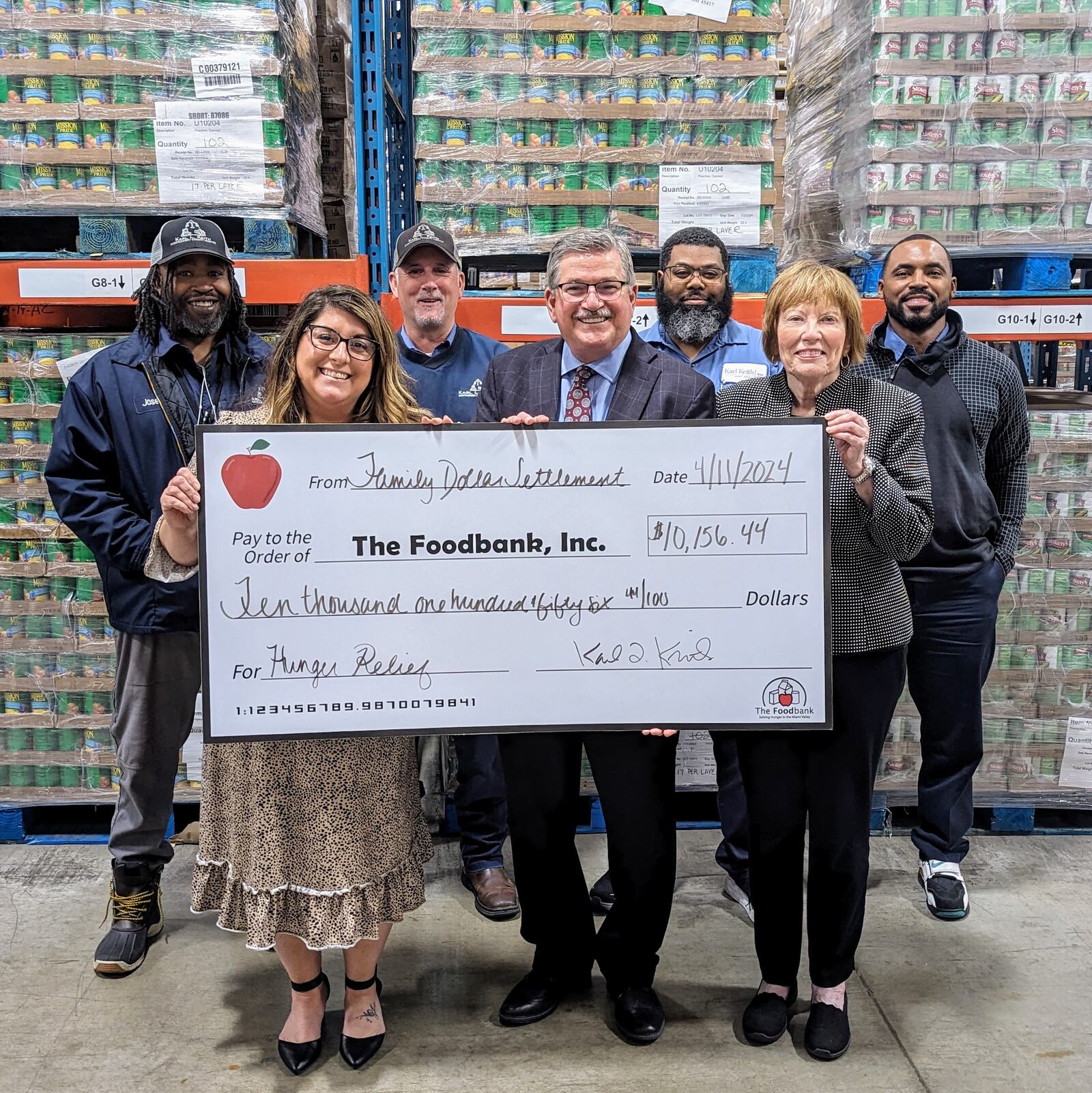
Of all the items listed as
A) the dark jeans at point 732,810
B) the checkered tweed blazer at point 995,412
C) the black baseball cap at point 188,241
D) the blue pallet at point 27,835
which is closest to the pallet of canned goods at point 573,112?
the checkered tweed blazer at point 995,412

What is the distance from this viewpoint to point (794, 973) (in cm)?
300

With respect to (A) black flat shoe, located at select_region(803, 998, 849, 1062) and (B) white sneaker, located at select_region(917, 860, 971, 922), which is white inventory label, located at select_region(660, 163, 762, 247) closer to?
(B) white sneaker, located at select_region(917, 860, 971, 922)

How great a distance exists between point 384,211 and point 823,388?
101 inches

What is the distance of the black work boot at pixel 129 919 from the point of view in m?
3.39

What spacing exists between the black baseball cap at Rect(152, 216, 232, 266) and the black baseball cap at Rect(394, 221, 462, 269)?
77cm

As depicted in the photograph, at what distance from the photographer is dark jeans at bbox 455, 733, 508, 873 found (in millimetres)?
4016

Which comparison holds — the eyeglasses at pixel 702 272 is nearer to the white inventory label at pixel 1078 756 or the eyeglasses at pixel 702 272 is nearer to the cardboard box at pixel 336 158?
the cardboard box at pixel 336 158

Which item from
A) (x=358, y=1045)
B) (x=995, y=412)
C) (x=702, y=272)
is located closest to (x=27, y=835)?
(x=358, y=1045)

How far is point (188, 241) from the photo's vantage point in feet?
10.8

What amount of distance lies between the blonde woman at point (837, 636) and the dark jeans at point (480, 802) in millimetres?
1345

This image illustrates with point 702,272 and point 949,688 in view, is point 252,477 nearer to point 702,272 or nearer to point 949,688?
point 702,272

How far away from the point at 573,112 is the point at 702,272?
101 cm

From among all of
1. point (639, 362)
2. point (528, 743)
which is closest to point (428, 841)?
point (528, 743)

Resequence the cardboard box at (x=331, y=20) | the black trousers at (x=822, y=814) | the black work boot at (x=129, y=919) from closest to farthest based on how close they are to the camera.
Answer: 1. the black trousers at (x=822, y=814)
2. the black work boot at (x=129, y=919)
3. the cardboard box at (x=331, y=20)
